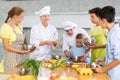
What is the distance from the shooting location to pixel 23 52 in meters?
2.57

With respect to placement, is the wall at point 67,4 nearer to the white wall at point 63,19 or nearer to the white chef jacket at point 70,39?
the white wall at point 63,19

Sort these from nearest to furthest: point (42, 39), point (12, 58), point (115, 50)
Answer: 1. point (115, 50)
2. point (12, 58)
3. point (42, 39)

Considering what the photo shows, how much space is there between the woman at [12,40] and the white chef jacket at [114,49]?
39.2 inches

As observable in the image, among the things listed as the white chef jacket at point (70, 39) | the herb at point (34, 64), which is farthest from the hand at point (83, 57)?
the herb at point (34, 64)

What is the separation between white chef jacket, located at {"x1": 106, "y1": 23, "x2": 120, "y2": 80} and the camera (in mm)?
2004

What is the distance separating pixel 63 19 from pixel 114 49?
223 cm

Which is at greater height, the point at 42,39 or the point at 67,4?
the point at 67,4

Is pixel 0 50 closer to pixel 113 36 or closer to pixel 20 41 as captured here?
pixel 20 41

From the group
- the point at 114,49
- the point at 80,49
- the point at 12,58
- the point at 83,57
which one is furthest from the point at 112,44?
the point at 12,58

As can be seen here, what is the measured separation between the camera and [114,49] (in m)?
2.02

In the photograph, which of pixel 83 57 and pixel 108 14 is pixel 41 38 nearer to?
pixel 83 57

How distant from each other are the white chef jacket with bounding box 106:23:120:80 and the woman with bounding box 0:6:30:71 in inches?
39.2

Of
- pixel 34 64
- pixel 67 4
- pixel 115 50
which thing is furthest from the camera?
pixel 67 4

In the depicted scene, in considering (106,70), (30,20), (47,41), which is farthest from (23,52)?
(30,20)
